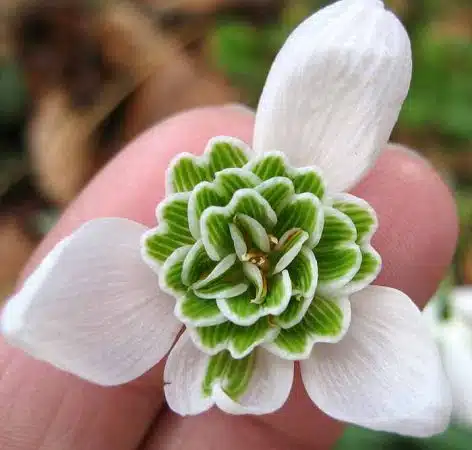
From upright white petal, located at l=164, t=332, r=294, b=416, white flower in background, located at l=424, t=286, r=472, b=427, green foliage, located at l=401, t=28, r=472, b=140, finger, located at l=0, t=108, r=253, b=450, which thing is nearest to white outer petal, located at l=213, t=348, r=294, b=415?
upright white petal, located at l=164, t=332, r=294, b=416

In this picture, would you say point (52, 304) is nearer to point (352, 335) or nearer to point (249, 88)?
point (352, 335)

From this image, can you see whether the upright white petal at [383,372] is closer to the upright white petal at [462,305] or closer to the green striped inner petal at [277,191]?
the green striped inner petal at [277,191]

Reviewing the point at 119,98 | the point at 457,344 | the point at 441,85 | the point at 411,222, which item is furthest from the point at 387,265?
the point at 119,98

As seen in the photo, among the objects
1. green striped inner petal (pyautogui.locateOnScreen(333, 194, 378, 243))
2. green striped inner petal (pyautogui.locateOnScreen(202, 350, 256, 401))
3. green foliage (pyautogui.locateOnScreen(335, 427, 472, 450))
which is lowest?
green foliage (pyautogui.locateOnScreen(335, 427, 472, 450))

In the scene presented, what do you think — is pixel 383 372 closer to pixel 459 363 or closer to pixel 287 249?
pixel 287 249

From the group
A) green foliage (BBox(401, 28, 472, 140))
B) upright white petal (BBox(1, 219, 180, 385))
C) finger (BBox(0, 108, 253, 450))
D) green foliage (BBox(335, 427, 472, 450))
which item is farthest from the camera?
green foliage (BBox(401, 28, 472, 140))

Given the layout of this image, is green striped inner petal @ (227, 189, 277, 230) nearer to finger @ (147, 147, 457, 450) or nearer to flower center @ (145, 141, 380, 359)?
flower center @ (145, 141, 380, 359)
